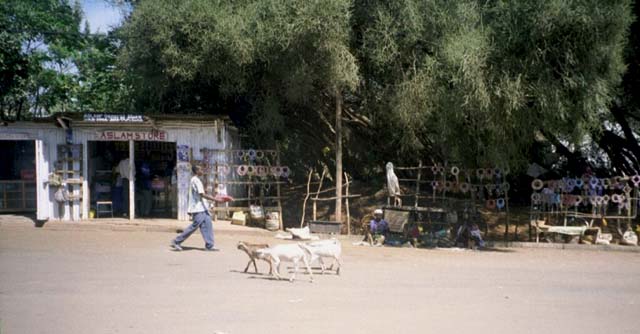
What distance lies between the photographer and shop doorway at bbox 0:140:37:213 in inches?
649

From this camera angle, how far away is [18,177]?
17.5 m

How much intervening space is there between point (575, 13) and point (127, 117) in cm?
1143

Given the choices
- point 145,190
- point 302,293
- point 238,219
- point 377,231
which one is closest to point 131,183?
point 145,190

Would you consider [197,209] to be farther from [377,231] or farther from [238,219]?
[377,231]

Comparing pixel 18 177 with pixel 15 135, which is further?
pixel 18 177

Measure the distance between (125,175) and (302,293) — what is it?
31.4ft

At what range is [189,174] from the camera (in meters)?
15.1

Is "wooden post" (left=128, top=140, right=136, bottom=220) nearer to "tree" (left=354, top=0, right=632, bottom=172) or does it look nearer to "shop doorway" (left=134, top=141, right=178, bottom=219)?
"shop doorway" (left=134, top=141, right=178, bottom=219)

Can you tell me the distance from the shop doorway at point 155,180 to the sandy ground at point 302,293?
4.14m

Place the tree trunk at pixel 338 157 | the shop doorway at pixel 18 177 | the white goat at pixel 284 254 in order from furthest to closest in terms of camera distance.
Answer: the shop doorway at pixel 18 177 → the tree trunk at pixel 338 157 → the white goat at pixel 284 254

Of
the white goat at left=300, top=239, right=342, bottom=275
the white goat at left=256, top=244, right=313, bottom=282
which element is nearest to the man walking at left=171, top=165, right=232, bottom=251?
the white goat at left=256, top=244, right=313, bottom=282

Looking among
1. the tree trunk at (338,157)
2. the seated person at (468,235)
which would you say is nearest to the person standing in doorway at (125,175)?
the tree trunk at (338,157)

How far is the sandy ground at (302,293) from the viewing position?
21.5 feet

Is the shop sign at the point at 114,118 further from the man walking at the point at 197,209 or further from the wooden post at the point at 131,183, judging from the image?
the man walking at the point at 197,209
